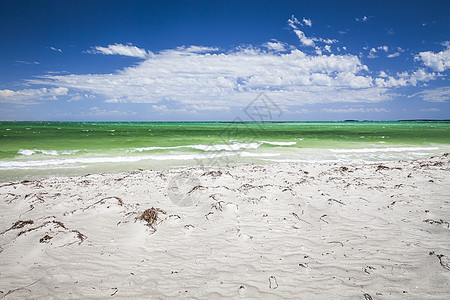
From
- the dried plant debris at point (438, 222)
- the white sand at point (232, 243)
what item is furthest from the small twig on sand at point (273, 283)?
the dried plant debris at point (438, 222)

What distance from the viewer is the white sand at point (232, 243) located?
3.27 meters

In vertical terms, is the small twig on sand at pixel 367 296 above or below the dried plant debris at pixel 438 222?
below

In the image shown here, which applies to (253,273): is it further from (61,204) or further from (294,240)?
(61,204)

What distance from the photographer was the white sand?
327 centimetres

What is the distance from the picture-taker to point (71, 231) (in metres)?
4.66

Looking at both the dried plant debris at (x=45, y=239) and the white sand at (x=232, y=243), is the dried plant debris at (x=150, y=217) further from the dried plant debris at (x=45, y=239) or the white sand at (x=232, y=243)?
the dried plant debris at (x=45, y=239)

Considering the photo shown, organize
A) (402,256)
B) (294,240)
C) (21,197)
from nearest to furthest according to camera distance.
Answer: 1. (402,256)
2. (294,240)
3. (21,197)

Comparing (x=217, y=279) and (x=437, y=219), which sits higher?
(x=437, y=219)

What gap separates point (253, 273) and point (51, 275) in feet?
10.3

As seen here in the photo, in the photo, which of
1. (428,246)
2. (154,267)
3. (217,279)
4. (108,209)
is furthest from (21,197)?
(428,246)

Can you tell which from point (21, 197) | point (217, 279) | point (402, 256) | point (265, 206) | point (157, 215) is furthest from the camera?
point (21, 197)

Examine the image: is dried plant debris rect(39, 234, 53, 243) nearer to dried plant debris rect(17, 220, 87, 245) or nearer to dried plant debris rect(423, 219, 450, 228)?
dried plant debris rect(17, 220, 87, 245)

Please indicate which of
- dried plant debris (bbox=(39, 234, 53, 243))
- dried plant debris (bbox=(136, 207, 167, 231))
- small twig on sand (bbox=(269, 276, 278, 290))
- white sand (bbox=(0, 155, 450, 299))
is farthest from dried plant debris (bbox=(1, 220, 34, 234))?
small twig on sand (bbox=(269, 276, 278, 290))

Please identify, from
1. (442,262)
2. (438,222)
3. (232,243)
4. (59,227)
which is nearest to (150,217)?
(59,227)
